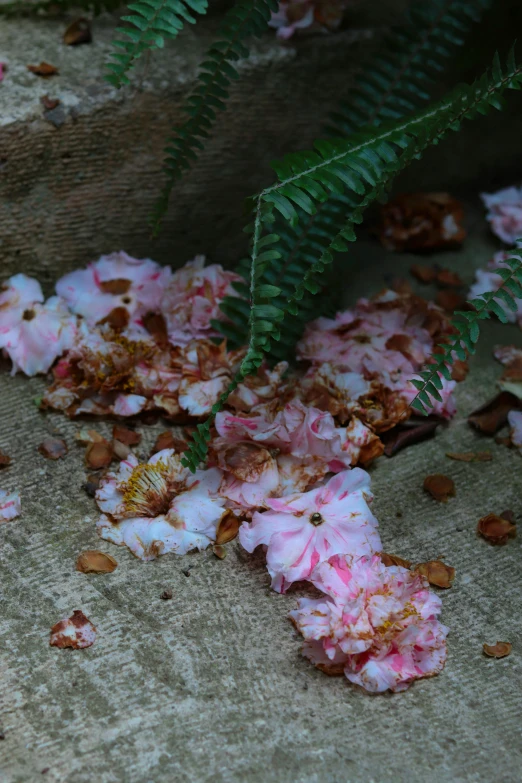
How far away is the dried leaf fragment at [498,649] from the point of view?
1.31m

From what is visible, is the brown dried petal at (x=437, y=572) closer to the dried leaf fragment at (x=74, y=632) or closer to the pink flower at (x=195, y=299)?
the dried leaf fragment at (x=74, y=632)

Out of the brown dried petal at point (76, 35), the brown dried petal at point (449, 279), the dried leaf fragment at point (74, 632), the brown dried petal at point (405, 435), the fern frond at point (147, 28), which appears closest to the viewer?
the dried leaf fragment at point (74, 632)

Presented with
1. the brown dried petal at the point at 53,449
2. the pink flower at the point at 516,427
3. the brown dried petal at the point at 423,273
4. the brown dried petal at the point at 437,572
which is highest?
the pink flower at the point at 516,427

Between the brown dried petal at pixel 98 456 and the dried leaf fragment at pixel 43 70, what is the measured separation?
0.91m

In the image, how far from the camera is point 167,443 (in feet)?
5.42

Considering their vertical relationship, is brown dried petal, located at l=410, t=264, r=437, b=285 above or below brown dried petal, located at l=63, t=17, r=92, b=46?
below

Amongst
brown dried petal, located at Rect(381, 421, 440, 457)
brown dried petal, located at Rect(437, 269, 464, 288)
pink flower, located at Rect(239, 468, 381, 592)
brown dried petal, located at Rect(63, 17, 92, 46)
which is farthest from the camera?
brown dried petal, located at Rect(437, 269, 464, 288)

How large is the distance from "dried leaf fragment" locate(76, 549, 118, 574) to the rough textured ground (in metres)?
0.01

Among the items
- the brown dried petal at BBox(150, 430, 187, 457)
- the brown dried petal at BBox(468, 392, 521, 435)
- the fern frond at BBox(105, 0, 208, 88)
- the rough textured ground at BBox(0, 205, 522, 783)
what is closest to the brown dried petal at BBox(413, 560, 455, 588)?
the rough textured ground at BBox(0, 205, 522, 783)

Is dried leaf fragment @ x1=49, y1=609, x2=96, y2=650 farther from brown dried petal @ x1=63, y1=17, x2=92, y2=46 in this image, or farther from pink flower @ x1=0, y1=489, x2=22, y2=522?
brown dried petal @ x1=63, y1=17, x2=92, y2=46

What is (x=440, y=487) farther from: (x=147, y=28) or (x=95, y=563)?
(x=147, y=28)

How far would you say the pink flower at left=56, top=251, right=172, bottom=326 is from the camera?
192 centimetres

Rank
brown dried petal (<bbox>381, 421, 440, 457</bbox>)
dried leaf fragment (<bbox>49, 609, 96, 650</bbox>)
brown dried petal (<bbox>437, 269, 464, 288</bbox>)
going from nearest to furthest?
1. dried leaf fragment (<bbox>49, 609, 96, 650</bbox>)
2. brown dried petal (<bbox>381, 421, 440, 457</bbox>)
3. brown dried petal (<bbox>437, 269, 464, 288</bbox>)

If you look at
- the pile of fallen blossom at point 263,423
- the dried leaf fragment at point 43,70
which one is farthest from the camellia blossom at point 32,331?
the dried leaf fragment at point 43,70
